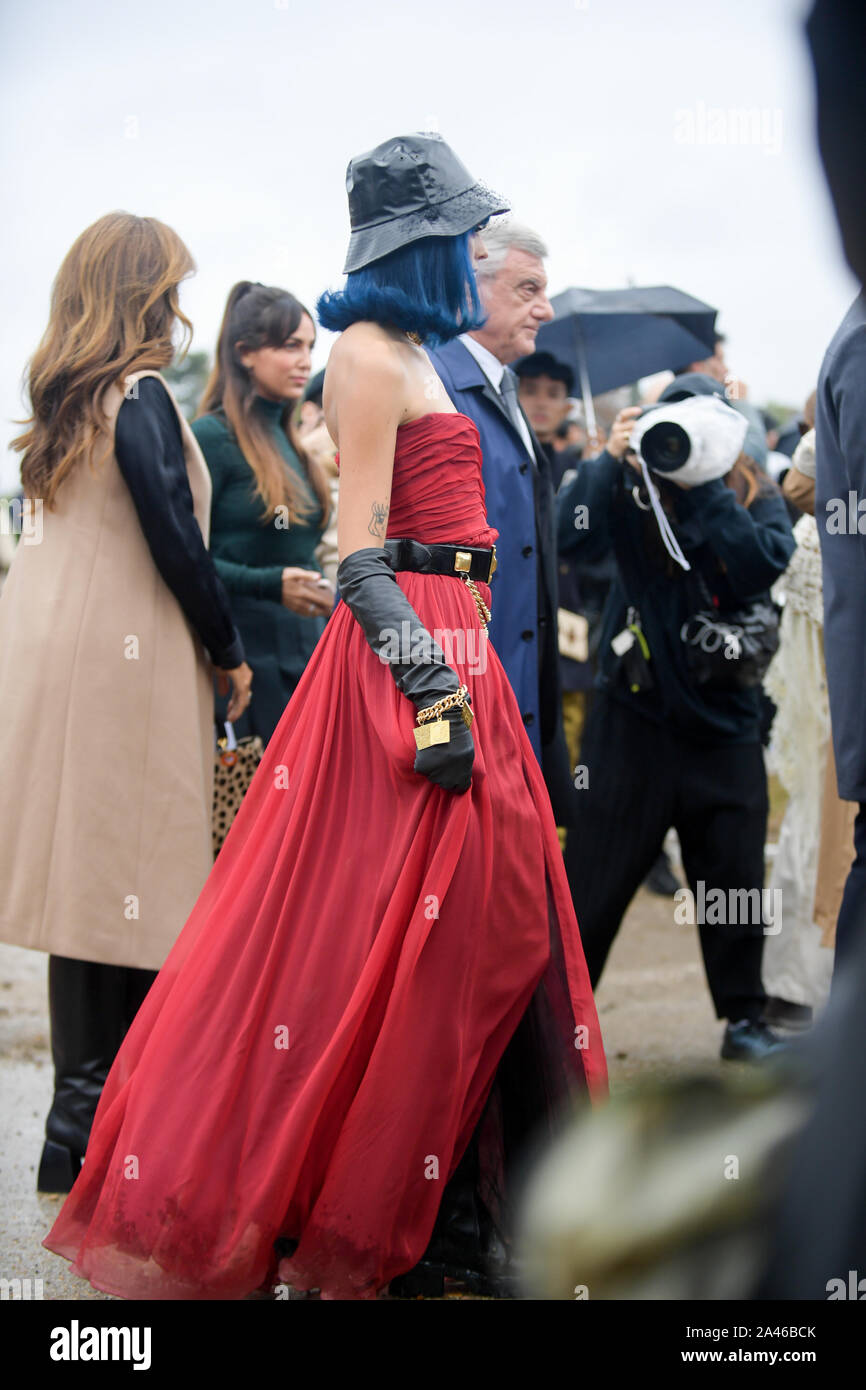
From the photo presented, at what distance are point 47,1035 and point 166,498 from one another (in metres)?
2.26

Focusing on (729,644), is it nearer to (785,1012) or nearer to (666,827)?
(666,827)

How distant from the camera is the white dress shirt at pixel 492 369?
3.21 metres

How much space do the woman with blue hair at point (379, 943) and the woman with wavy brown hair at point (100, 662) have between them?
0.67 meters

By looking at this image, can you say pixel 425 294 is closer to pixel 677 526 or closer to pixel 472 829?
pixel 472 829

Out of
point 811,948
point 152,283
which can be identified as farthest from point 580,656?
point 152,283

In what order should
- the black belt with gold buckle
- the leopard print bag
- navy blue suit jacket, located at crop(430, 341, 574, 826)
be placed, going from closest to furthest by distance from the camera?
the black belt with gold buckle
navy blue suit jacket, located at crop(430, 341, 574, 826)
the leopard print bag

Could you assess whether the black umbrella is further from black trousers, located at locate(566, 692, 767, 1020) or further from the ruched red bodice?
the ruched red bodice

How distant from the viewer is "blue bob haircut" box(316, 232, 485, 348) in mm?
2600

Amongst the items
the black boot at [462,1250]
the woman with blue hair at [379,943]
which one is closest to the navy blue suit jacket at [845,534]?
the woman with blue hair at [379,943]

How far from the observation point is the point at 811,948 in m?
4.44

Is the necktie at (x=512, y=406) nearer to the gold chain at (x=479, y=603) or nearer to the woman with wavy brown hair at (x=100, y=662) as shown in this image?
the gold chain at (x=479, y=603)

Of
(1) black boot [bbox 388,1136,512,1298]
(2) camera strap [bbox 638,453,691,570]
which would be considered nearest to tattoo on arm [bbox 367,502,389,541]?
(1) black boot [bbox 388,1136,512,1298]

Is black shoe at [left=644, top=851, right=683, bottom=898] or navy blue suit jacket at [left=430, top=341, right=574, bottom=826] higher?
navy blue suit jacket at [left=430, top=341, right=574, bottom=826]

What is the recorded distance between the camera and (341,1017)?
235 cm
